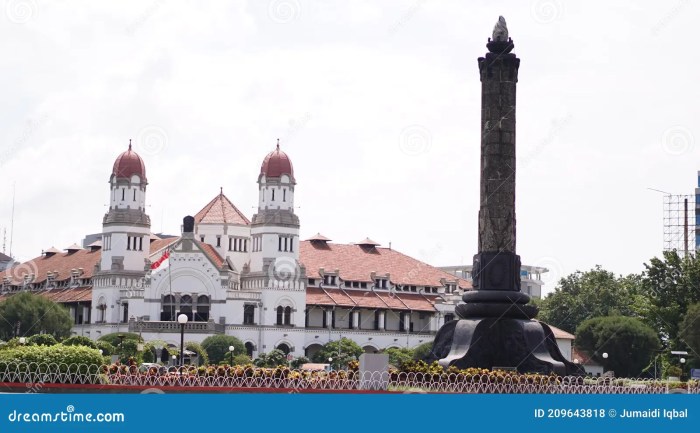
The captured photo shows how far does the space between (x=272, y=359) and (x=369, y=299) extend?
725 inches

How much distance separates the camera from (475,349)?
153 ft

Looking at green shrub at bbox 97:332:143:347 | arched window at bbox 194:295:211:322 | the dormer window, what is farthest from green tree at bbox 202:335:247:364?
the dormer window

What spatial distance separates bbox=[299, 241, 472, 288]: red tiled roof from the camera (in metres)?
117

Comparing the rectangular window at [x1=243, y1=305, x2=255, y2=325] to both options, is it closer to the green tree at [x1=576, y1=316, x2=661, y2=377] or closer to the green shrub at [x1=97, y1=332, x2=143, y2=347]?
the green shrub at [x1=97, y1=332, x2=143, y2=347]

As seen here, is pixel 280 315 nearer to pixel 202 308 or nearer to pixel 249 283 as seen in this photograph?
pixel 249 283

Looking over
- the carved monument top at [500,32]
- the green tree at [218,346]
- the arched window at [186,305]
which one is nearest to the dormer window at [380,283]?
the arched window at [186,305]

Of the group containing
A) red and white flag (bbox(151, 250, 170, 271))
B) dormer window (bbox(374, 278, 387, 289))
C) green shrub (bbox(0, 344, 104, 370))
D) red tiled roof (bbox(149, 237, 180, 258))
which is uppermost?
red tiled roof (bbox(149, 237, 180, 258))

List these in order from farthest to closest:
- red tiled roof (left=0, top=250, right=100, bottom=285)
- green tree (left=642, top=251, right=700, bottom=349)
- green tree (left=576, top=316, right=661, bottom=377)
Answer: red tiled roof (left=0, top=250, right=100, bottom=285), green tree (left=576, top=316, right=661, bottom=377), green tree (left=642, top=251, right=700, bottom=349)

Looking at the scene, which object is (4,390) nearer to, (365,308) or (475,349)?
(475,349)

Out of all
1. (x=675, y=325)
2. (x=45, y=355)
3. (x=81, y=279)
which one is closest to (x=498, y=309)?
(x=45, y=355)

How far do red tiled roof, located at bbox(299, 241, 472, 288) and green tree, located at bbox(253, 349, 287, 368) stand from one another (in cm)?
1494

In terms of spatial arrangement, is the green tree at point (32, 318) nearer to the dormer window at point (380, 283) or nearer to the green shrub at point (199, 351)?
the green shrub at point (199, 351)

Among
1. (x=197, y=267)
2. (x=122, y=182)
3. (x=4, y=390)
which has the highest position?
(x=122, y=182)

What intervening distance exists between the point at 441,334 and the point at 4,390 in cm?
1879
